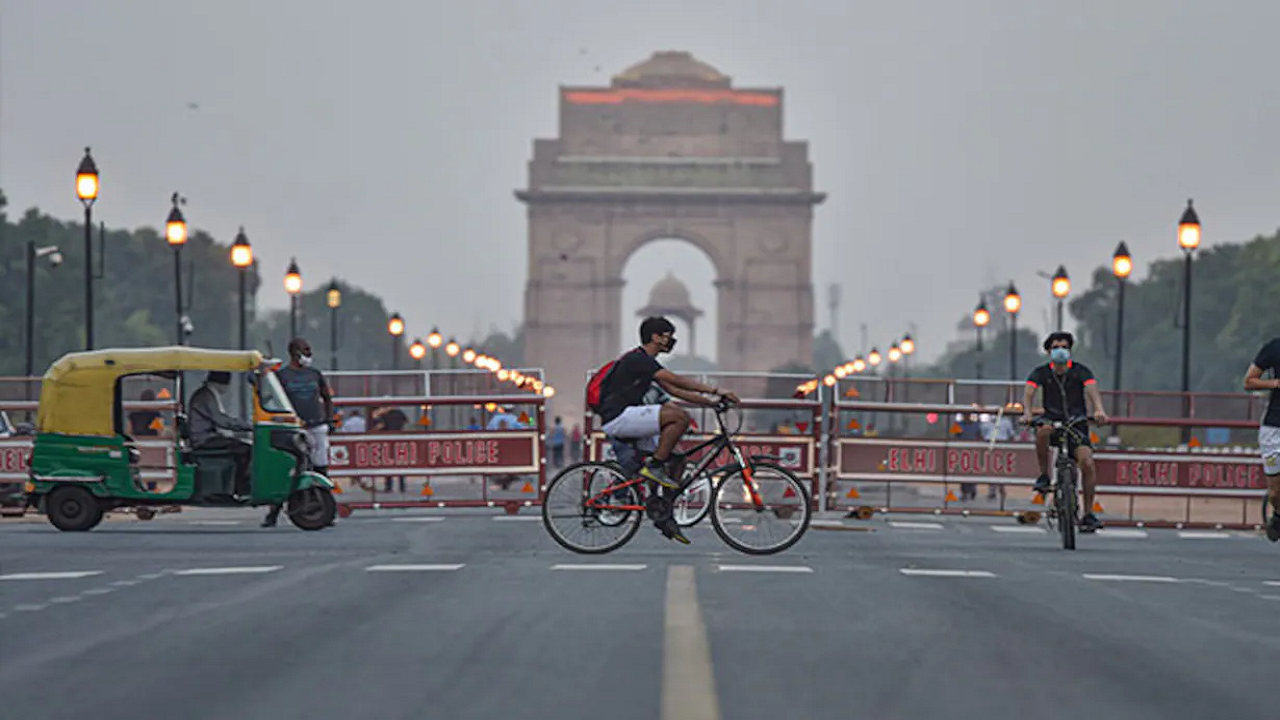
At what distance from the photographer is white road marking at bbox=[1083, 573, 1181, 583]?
42.5 feet

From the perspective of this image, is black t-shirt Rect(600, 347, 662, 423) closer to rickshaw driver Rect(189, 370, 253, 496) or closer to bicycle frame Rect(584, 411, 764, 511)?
bicycle frame Rect(584, 411, 764, 511)

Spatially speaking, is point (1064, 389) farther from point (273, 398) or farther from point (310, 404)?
point (273, 398)

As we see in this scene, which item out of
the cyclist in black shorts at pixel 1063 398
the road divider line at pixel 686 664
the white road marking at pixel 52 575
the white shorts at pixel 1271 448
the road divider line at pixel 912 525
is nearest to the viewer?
the road divider line at pixel 686 664

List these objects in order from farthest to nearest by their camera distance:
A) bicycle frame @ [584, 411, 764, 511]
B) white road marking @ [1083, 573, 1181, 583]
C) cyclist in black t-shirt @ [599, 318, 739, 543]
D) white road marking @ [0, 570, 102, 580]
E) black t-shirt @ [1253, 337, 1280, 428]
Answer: black t-shirt @ [1253, 337, 1280, 428], bicycle frame @ [584, 411, 764, 511], cyclist in black t-shirt @ [599, 318, 739, 543], white road marking @ [1083, 573, 1181, 583], white road marking @ [0, 570, 102, 580]

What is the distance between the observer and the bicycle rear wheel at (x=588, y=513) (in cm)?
1411

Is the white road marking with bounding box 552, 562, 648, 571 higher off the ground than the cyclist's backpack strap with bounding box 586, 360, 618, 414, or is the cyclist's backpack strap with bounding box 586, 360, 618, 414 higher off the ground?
the cyclist's backpack strap with bounding box 586, 360, 618, 414

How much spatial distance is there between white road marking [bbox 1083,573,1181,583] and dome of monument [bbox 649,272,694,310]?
174995 millimetres

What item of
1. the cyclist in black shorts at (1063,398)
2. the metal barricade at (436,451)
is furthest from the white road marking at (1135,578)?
the metal barricade at (436,451)

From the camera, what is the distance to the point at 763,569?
42.5 ft

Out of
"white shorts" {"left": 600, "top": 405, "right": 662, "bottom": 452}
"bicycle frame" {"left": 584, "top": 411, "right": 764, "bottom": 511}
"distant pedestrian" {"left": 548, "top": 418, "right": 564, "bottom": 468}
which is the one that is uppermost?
"white shorts" {"left": 600, "top": 405, "right": 662, "bottom": 452}

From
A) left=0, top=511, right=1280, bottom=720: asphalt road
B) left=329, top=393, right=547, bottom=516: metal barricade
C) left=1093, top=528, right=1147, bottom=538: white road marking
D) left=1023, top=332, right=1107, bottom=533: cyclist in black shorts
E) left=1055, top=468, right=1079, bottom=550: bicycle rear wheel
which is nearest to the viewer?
left=0, top=511, right=1280, bottom=720: asphalt road

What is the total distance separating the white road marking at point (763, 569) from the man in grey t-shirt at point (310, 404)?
23.2ft

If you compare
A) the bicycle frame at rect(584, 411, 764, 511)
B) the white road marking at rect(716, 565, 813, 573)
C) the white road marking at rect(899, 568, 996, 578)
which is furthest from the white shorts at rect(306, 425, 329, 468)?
the white road marking at rect(899, 568, 996, 578)

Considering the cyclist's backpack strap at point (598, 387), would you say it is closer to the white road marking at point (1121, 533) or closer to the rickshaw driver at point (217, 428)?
the rickshaw driver at point (217, 428)
